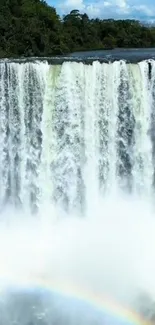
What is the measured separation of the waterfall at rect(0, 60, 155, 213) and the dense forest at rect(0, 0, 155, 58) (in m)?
11.1

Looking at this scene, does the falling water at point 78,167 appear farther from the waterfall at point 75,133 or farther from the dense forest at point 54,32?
the dense forest at point 54,32

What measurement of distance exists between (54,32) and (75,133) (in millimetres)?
17145

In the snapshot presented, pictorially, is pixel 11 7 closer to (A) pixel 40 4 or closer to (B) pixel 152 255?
(A) pixel 40 4

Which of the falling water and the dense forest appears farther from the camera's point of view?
the dense forest

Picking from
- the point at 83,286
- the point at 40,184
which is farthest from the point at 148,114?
the point at 83,286

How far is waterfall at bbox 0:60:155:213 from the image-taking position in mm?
12562

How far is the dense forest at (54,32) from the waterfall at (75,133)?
1114 cm

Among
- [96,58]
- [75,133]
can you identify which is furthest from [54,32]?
[75,133]

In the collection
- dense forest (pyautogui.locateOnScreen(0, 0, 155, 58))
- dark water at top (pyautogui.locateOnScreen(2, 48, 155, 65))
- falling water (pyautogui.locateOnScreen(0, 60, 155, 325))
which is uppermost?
dense forest (pyautogui.locateOnScreen(0, 0, 155, 58))

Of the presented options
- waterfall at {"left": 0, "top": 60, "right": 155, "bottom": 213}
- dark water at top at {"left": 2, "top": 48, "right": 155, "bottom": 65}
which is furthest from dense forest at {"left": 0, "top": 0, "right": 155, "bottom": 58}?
waterfall at {"left": 0, "top": 60, "right": 155, "bottom": 213}

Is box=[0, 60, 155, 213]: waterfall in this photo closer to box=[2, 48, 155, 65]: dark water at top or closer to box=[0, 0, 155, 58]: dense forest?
box=[2, 48, 155, 65]: dark water at top

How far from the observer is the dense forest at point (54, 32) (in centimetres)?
2547

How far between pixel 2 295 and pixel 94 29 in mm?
25771

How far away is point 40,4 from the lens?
35.5 meters
